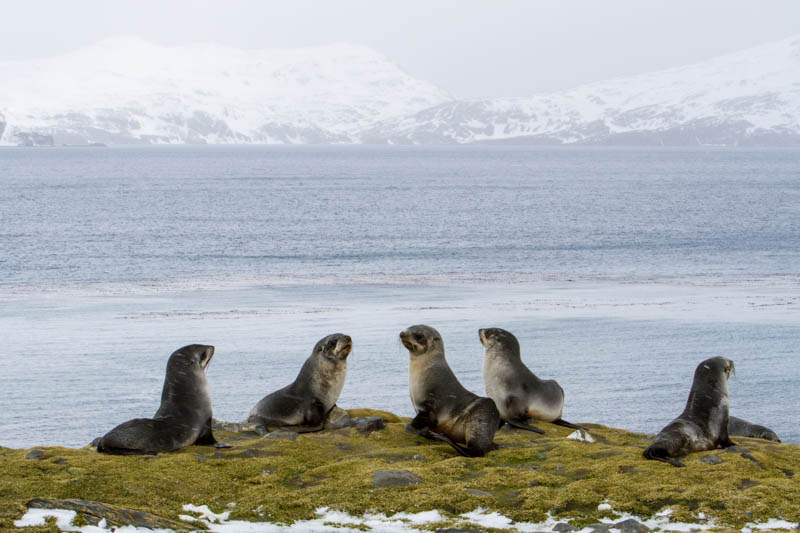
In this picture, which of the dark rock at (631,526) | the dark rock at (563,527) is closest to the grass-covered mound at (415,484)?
the dark rock at (563,527)

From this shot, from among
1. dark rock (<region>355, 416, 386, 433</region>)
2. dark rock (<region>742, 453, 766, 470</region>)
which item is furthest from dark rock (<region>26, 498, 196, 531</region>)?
dark rock (<region>742, 453, 766, 470</region>)

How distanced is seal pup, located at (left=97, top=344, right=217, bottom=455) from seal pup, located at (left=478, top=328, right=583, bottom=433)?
5.20m

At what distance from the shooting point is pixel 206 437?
15.3 metres

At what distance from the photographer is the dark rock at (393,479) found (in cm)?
1298

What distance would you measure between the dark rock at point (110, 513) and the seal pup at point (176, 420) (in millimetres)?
3405

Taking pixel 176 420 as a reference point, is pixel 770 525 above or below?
below

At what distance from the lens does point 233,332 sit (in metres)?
41.4

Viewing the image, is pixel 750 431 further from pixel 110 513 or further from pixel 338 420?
pixel 110 513

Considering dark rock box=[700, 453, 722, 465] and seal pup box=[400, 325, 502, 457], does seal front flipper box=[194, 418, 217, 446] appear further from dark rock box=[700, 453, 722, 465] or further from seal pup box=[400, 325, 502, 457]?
dark rock box=[700, 453, 722, 465]

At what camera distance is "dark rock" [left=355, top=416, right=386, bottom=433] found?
655 inches

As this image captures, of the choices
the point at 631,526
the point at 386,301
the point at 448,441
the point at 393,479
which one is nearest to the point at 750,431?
the point at 448,441

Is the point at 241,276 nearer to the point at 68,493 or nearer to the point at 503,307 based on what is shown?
the point at 503,307

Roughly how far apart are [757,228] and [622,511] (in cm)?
9333

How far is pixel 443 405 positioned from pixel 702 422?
13.9 feet
